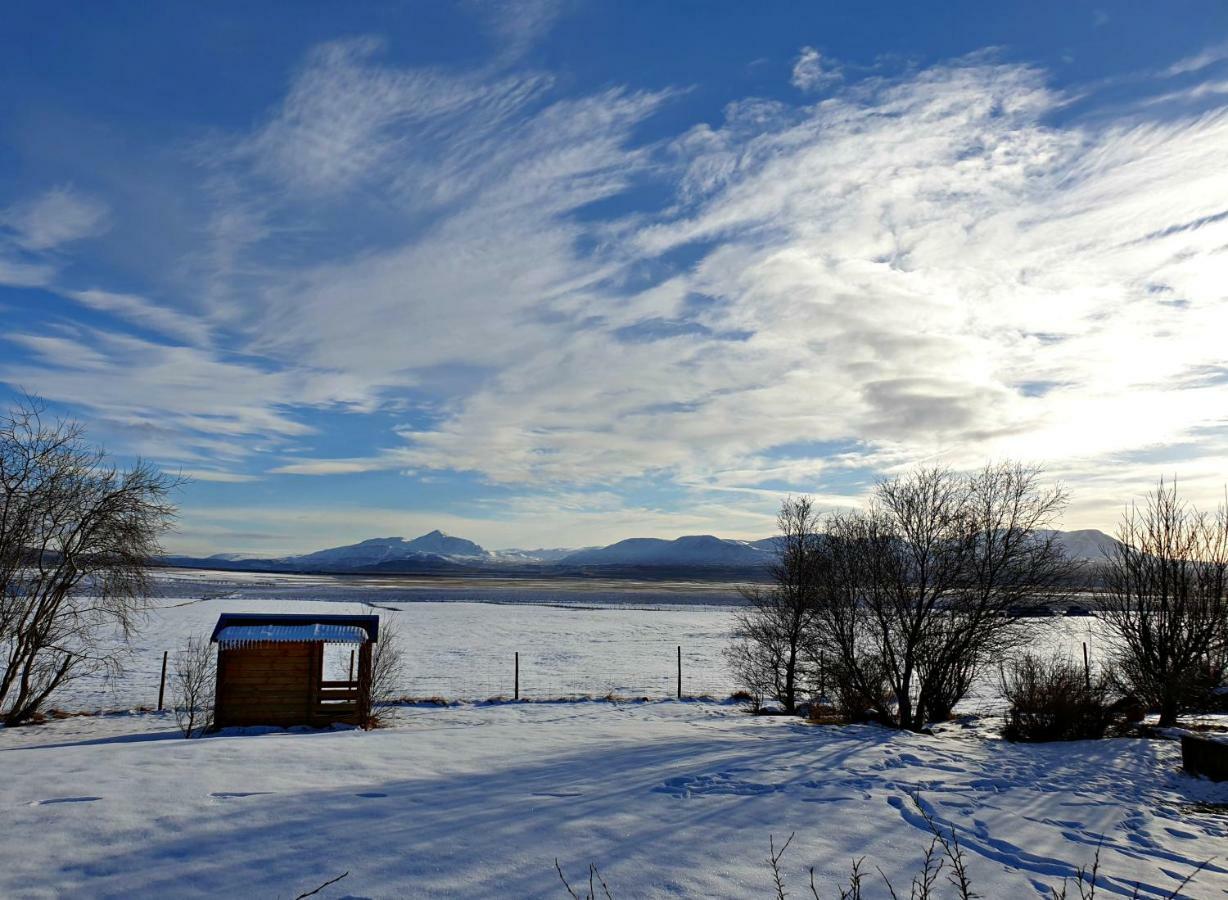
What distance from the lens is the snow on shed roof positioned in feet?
56.4

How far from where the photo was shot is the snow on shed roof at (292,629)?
56.4ft

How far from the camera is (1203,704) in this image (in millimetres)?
18031

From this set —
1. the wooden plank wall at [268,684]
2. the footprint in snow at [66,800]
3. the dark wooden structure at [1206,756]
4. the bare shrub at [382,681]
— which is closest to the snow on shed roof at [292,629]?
the wooden plank wall at [268,684]

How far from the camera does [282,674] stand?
17484 mm

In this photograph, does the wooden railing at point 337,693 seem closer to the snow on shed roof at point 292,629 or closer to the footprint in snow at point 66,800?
the snow on shed roof at point 292,629

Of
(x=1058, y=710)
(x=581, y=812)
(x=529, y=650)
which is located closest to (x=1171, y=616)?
(x=1058, y=710)

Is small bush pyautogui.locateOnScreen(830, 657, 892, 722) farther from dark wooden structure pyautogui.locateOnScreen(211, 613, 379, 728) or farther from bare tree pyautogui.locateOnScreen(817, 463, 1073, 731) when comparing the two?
dark wooden structure pyautogui.locateOnScreen(211, 613, 379, 728)

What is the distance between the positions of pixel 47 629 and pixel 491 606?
51.5 meters

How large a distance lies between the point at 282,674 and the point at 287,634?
1042 millimetres

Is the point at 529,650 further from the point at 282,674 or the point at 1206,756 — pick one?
the point at 1206,756

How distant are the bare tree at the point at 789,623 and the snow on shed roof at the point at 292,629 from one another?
13.2m

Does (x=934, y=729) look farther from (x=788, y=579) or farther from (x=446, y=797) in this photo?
(x=446, y=797)

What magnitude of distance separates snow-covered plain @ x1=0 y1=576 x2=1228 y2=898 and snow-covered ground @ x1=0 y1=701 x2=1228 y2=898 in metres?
0.03

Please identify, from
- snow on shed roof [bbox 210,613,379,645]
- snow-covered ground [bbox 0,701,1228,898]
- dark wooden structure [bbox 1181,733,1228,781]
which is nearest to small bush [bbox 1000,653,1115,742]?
snow-covered ground [bbox 0,701,1228,898]
